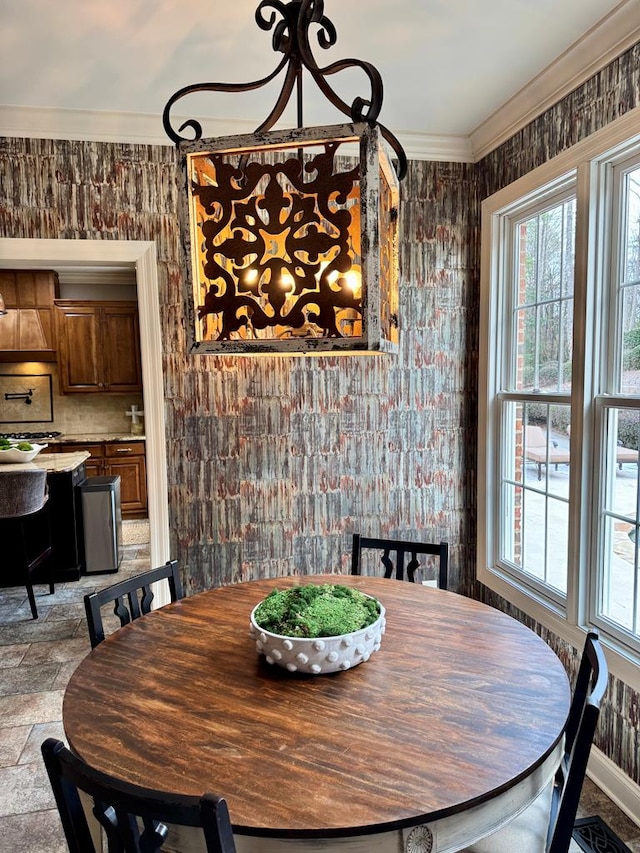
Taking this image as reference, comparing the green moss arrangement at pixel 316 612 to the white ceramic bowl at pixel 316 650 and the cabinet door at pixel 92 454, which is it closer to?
the white ceramic bowl at pixel 316 650

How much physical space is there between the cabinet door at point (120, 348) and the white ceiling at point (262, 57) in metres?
3.59

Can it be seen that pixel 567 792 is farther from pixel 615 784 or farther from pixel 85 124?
pixel 85 124

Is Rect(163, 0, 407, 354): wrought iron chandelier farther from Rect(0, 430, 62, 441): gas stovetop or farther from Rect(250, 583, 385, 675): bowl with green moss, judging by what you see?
Rect(0, 430, 62, 441): gas stovetop

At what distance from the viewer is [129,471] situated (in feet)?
20.6

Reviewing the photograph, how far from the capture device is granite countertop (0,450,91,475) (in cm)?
414

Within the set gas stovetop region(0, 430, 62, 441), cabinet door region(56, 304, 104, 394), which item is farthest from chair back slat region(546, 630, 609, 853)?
gas stovetop region(0, 430, 62, 441)

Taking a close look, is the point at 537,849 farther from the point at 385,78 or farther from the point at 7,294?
the point at 7,294

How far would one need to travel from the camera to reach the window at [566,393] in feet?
7.25

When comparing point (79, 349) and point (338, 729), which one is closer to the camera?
point (338, 729)

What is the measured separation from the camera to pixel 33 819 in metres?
2.07

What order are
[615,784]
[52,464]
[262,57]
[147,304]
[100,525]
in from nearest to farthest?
1. [615,784]
2. [262,57]
3. [147,304]
4. [52,464]
5. [100,525]

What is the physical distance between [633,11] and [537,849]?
2.51 m

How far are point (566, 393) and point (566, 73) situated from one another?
129cm

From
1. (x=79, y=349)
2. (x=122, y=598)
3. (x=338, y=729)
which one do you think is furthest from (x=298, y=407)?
(x=79, y=349)
